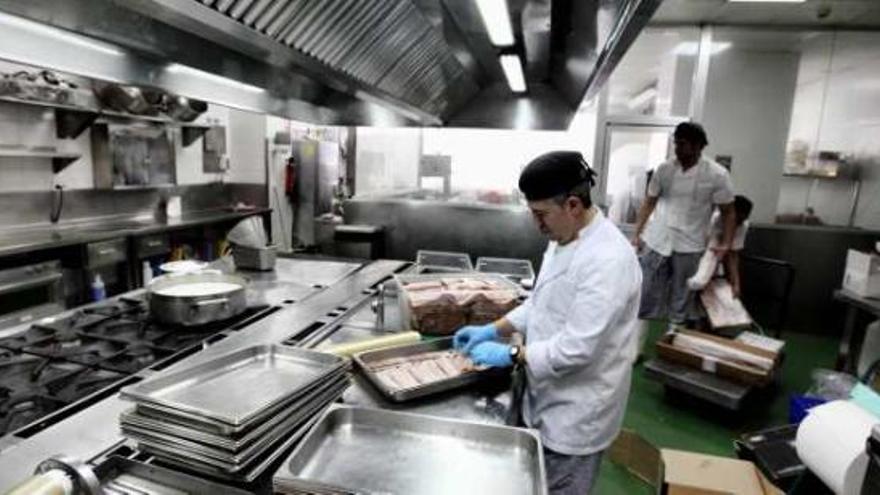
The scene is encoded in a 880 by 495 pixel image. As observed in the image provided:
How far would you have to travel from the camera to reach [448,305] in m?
1.92

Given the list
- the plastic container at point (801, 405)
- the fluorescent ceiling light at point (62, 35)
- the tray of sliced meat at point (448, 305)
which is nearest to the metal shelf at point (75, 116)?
the fluorescent ceiling light at point (62, 35)

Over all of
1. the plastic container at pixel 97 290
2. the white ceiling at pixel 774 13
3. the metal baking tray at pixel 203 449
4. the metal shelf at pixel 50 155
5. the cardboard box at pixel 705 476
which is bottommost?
the cardboard box at pixel 705 476

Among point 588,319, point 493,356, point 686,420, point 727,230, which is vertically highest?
point 727,230

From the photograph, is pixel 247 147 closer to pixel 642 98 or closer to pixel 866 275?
pixel 642 98

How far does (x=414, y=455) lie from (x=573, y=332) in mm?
599

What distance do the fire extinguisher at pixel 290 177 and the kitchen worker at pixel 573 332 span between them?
5.04m

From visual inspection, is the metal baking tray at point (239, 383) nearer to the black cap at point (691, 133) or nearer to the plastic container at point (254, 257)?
the plastic container at point (254, 257)

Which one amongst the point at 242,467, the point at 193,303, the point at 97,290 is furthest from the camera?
the point at 97,290

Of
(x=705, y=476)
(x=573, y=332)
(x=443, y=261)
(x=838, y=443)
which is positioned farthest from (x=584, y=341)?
(x=443, y=261)

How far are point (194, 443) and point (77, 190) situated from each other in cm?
425

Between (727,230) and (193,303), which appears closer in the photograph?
(193,303)

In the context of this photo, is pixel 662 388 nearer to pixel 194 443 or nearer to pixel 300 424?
pixel 300 424

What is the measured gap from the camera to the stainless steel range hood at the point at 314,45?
978 millimetres

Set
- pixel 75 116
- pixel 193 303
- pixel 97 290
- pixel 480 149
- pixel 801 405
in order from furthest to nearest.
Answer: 1. pixel 480 149
2. pixel 75 116
3. pixel 97 290
4. pixel 801 405
5. pixel 193 303
